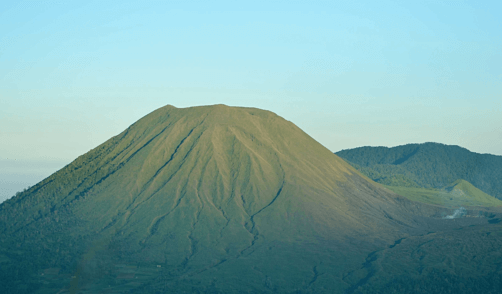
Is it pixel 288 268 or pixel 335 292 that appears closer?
pixel 335 292

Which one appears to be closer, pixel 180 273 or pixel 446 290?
pixel 446 290

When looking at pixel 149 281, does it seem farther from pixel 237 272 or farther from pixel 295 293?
pixel 295 293

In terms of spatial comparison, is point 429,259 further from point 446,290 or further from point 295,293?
point 295,293

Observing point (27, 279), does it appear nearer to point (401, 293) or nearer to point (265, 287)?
point (265, 287)

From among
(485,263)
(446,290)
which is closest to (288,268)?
(446,290)

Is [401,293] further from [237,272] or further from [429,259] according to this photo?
[237,272]

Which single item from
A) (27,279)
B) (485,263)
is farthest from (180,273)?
(485,263)

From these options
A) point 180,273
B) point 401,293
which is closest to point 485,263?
point 401,293
